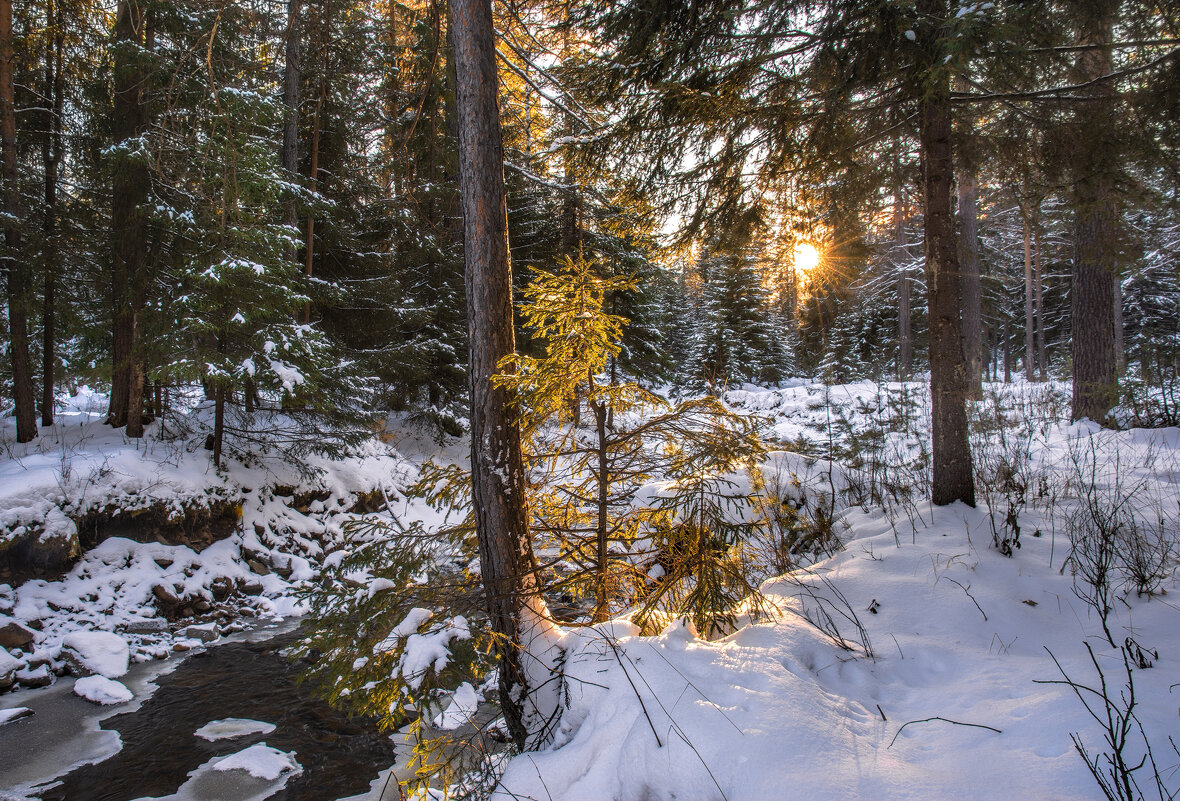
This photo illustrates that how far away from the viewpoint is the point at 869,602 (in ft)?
11.6

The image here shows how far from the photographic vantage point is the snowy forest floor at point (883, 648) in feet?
6.74

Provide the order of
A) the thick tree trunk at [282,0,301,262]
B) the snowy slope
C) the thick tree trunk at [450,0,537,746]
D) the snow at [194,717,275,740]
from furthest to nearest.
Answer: the thick tree trunk at [282,0,301,262]
the snow at [194,717,275,740]
the thick tree trunk at [450,0,537,746]
the snowy slope

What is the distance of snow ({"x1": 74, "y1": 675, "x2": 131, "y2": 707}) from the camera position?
15.8ft

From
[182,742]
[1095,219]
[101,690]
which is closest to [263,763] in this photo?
[182,742]

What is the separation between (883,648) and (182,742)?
5518 millimetres

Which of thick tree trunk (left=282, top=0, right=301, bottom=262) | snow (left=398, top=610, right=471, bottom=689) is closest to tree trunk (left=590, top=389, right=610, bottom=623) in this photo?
snow (left=398, top=610, right=471, bottom=689)

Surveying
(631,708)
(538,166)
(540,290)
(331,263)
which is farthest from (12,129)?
(631,708)

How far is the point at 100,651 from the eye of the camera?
18.0 ft

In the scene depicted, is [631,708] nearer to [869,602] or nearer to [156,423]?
[869,602]

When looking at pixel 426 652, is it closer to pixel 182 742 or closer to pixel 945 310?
pixel 182 742

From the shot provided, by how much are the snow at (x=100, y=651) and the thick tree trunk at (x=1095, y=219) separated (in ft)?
35.4

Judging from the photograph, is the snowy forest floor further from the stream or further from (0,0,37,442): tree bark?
(0,0,37,442): tree bark

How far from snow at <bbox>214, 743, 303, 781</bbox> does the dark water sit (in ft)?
0.24

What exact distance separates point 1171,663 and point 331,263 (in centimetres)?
1426
